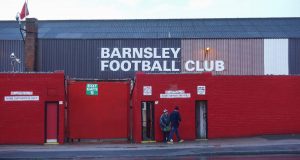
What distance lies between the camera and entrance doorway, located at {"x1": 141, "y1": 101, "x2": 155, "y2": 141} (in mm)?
25266

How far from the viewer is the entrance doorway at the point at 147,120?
25.3m

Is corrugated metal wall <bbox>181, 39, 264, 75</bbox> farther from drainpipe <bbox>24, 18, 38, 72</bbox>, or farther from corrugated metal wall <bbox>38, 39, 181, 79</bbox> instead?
drainpipe <bbox>24, 18, 38, 72</bbox>

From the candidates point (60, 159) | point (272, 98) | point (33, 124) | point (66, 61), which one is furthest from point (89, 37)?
point (60, 159)

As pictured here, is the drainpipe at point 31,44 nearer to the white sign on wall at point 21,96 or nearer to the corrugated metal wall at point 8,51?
the corrugated metal wall at point 8,51

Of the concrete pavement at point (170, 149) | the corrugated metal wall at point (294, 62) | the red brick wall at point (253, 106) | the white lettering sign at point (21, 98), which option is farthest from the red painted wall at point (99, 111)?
the corrugated metal wall at point (294, 62)

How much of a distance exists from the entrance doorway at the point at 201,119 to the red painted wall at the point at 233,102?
327 mm

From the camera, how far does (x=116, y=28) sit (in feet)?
140

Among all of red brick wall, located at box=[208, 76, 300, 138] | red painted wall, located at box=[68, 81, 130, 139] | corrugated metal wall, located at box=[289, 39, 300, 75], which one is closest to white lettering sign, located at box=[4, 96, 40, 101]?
red painted wall, located at box=[68, 81, 130, 139]

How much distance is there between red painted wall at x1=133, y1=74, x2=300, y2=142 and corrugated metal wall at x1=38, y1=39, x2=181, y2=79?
13525 mm

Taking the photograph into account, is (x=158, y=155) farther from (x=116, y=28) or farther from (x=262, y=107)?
(x=116, y=28)

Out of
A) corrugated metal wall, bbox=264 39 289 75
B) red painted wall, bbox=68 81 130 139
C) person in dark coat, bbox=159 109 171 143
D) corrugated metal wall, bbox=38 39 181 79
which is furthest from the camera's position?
corrugated metal wall, bbox=38 39 181 79

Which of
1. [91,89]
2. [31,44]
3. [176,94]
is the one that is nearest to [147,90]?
[176,94]

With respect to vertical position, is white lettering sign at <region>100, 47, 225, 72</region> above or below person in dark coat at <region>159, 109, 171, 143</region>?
above

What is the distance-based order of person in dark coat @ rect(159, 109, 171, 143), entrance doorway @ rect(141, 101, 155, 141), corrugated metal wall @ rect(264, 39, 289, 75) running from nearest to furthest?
person in dark coat @ rect(159, 109, 171, 143)
entrance doorway @ rect(141, 101, 155, 141)
corrugated metal wall @ rect(264, 39, 289, 75)
